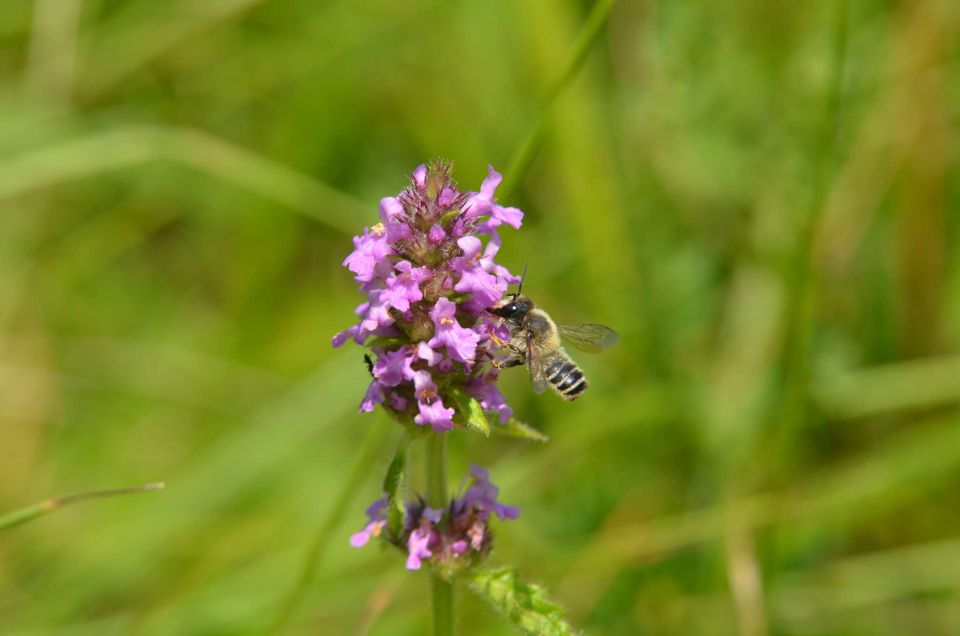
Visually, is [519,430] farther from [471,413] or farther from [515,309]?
[515,309]

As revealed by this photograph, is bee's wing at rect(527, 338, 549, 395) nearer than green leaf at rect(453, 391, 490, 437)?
No

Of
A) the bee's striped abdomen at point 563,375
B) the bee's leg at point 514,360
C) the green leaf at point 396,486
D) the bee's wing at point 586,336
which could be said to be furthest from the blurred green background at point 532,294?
the green leaf at point 396,486

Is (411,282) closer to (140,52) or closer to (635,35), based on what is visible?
(635,35)

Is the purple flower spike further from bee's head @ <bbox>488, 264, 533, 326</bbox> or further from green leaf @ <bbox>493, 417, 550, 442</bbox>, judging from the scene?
bee's head @ <bbox>488, 264, 533, 326</bbox>

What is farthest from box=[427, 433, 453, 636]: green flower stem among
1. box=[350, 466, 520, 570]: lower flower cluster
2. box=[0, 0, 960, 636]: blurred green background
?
box=[0, 0, 960, 636]: blurred green background

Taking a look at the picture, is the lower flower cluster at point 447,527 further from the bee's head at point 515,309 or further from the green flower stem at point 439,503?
the bee's head at point 515,309

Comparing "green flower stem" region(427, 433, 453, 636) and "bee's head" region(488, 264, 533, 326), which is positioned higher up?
"bee's head" region(488, 264, 533, 326)
